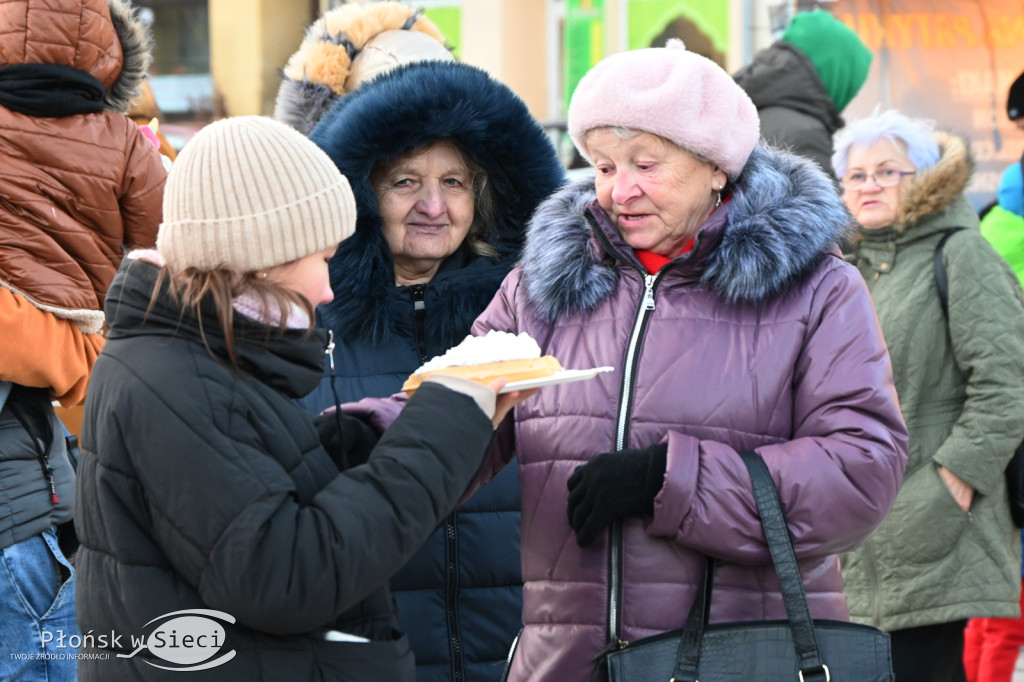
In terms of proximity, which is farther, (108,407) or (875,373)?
(875,373)

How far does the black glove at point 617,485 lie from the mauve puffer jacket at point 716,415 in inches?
1.1

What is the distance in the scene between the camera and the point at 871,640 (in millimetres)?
2041

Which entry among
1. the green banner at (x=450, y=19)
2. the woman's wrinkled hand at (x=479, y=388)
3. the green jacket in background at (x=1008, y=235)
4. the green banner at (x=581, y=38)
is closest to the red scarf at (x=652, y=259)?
the woman's wrinkled hand at (x=479, y=388)

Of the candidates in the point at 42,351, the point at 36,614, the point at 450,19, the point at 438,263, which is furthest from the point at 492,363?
the point at 450,19

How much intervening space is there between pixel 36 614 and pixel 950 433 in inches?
111

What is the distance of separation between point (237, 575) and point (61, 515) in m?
1.49

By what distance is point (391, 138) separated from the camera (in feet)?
9.23

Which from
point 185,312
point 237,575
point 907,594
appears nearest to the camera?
point 237,575

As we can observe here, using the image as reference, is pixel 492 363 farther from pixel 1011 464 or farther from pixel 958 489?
pixel 1011 464

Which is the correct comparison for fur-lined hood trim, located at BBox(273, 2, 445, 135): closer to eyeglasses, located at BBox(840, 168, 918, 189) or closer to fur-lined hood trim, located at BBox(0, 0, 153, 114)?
fur-lined hood trim, located at BBox(0, 0, 153, 114)

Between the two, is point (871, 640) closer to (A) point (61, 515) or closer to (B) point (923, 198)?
(A) point (61, 515)

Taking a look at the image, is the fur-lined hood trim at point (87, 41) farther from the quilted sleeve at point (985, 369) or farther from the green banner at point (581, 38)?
the green banner at point (581, 38)

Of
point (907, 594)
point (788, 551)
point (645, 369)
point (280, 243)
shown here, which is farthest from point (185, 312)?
point (907, 594)

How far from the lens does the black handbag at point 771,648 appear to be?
79.4 inches
